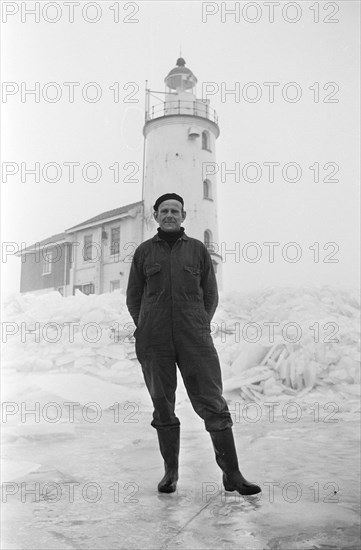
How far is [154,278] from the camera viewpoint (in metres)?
1.84

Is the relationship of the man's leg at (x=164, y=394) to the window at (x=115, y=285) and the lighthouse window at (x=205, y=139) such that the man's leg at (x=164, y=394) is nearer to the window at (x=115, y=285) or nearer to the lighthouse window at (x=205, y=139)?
the window at (x=115, y=285)

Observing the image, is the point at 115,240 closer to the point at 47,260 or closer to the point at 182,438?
the point at 47,260

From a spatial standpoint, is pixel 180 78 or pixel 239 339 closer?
pixel 180 78

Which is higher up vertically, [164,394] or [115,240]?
[115,240]

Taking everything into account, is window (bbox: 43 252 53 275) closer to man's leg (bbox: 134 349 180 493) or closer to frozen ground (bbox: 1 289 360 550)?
frozen ground (bbox: 1 289 360 550)

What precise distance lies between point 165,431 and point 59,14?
3.19 metres

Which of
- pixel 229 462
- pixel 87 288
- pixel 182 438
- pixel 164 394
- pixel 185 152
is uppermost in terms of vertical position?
pixel 185 152

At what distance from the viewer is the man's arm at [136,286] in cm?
188

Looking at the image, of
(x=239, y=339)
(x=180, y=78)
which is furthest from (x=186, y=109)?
(x=239, y=339)

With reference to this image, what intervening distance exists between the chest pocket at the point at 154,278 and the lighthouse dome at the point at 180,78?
7.99ft

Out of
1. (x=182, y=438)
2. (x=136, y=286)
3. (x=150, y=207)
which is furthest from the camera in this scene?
(x=150, y=207)

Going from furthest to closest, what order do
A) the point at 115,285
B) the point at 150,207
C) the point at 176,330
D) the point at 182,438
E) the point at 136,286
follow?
1. the point at 115,285
2. the point at 150,207
3. the point at 182,438
4. the point at 136,286
5. the point at 176,330

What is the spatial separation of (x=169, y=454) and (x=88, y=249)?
2.31 metres

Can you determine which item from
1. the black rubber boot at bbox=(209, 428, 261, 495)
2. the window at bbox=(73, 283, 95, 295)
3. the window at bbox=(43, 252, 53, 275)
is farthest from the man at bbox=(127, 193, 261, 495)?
the window at bbox=(43, 252, 53, 275)
